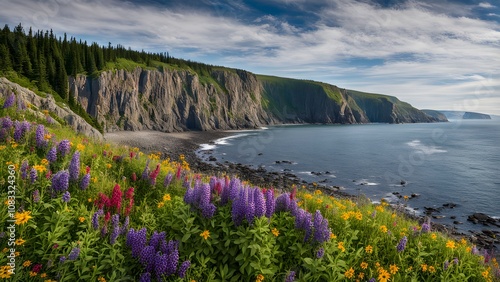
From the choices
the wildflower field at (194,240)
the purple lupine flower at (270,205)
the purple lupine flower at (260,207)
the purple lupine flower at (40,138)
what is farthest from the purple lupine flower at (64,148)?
the purple lupine flower at (270,205)

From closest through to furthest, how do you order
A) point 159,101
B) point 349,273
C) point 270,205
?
1. point 349,273
2. point 270,205
3. point 159,101

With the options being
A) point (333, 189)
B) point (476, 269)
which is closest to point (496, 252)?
Result: point (333, 189)

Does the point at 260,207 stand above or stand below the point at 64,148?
below

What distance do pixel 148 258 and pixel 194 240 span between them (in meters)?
0.83

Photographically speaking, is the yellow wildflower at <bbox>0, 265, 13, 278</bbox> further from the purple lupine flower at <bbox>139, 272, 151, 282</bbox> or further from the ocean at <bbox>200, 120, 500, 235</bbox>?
the ocean at <bbox>200, 120, 500, 235</bbox>

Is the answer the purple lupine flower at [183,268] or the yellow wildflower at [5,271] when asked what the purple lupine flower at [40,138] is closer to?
the yellow wildflower at [5,271]

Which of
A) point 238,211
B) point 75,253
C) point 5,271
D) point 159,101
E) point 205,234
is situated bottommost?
point 5,271

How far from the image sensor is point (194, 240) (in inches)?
202

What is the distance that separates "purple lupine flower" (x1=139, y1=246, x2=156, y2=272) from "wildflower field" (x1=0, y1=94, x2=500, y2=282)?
0.05ft

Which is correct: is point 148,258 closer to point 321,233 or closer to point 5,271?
point 5,271

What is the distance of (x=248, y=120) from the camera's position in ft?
593

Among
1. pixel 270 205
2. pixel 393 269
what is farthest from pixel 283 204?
pixel 393 269

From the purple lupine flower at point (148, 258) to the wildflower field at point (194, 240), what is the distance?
2 cm

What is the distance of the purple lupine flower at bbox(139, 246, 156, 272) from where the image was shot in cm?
466
